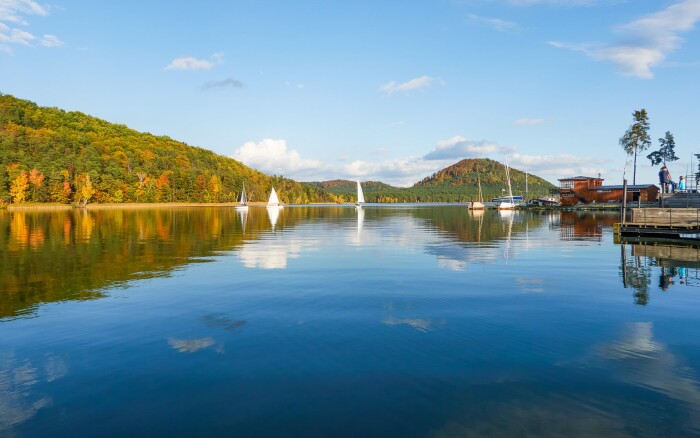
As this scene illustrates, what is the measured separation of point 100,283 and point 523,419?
66.1 ft

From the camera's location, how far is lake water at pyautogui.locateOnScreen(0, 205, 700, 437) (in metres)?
8.09

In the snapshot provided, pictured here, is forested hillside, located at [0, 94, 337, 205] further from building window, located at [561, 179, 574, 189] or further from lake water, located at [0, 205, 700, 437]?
building window, located at [561, 179, 574, 189]

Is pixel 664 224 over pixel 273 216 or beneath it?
over

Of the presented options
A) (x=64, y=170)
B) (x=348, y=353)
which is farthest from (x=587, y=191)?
(x=64, y=170)

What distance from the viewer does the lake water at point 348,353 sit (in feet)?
26.5

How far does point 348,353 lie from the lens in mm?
11516

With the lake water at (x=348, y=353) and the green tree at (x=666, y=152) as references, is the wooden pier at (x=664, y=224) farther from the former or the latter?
the green tree at (x=666, y=152)

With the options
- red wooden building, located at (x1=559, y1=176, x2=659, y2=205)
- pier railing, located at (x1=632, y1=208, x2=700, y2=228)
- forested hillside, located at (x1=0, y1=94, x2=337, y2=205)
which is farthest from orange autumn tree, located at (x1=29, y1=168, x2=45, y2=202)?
red wooden building, located at (x1=559, y1=176, x2=659, y2=205)

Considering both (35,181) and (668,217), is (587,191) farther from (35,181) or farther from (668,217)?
(35,181)

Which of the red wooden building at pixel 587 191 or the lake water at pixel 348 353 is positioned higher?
the red wooden building at pixel 587 191

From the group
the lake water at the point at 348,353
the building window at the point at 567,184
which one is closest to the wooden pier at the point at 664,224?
the lake water at the point at 348,353

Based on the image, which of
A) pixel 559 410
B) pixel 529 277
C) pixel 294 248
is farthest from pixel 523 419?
pixel 294 248

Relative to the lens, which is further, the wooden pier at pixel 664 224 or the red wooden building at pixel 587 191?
the red wooden building at pixel 587 191

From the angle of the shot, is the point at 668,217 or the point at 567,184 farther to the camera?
the point at 567,184
